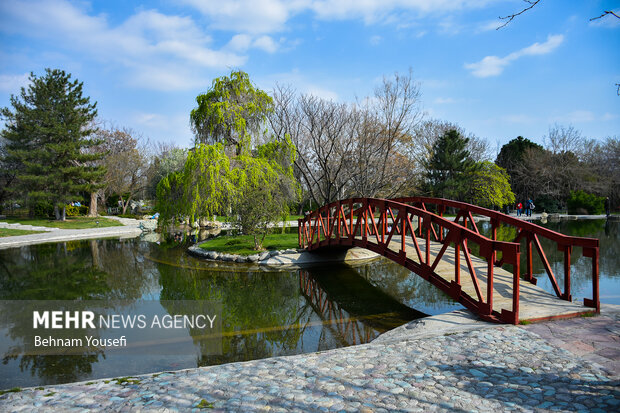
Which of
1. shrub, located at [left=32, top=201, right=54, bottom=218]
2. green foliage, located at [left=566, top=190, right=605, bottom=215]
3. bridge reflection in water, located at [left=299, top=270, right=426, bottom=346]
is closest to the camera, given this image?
bridge reflection in water, located at [left=299, top=270, right=426, bottom=346]

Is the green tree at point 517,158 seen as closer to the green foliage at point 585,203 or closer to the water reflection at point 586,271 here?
the green foliage at point 585,203

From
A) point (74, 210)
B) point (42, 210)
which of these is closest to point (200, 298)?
point (74, 210)

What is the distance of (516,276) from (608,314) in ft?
5.42

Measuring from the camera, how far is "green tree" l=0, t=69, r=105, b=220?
27.0m

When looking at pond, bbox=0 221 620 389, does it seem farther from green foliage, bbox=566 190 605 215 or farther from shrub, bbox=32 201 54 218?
green foliage, bbox=566 190 605 215

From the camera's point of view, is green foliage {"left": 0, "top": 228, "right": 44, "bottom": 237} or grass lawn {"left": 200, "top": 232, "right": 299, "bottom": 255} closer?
grass lawn {"left": 200, "top": 232, "right": 299, "bottom": 255}

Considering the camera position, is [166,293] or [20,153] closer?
[166,293]

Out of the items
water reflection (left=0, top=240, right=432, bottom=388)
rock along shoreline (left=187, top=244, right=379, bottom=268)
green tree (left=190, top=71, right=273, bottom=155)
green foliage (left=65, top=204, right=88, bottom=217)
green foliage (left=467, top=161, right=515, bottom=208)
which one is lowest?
water reflection (left=0, top=240, right=432, bottom=388)

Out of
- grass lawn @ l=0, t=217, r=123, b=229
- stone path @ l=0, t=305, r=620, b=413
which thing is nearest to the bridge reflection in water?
stone path @ l=0, t=305, r=620, b=413

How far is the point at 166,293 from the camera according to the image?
34.5 ft

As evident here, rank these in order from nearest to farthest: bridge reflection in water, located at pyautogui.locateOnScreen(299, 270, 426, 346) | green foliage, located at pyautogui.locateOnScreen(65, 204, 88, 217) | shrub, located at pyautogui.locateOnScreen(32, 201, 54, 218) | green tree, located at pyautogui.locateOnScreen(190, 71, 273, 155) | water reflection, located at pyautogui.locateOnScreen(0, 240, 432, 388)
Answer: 1. water reflection, located at pyautogui.locateOnScreen(0, 240, 432, 388)
2. bridge reflection in water, located at pyautogui.locateOnScreen(299, 270, 426, 346)
3. green tree, located at pyautogui.locateOnScreen(190, 71, 273, 155)
4. shrub, located at pyautogui.locateOnScreen(32, 201, 54, 218)
5. green foliage, located at pyautogui.locateOnScreen(65, 204, 88, 217)

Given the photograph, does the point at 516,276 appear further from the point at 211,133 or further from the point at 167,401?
the point at 211,133

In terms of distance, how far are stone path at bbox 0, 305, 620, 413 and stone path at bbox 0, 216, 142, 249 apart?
1985cm

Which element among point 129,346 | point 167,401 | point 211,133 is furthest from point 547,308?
point 211,133
